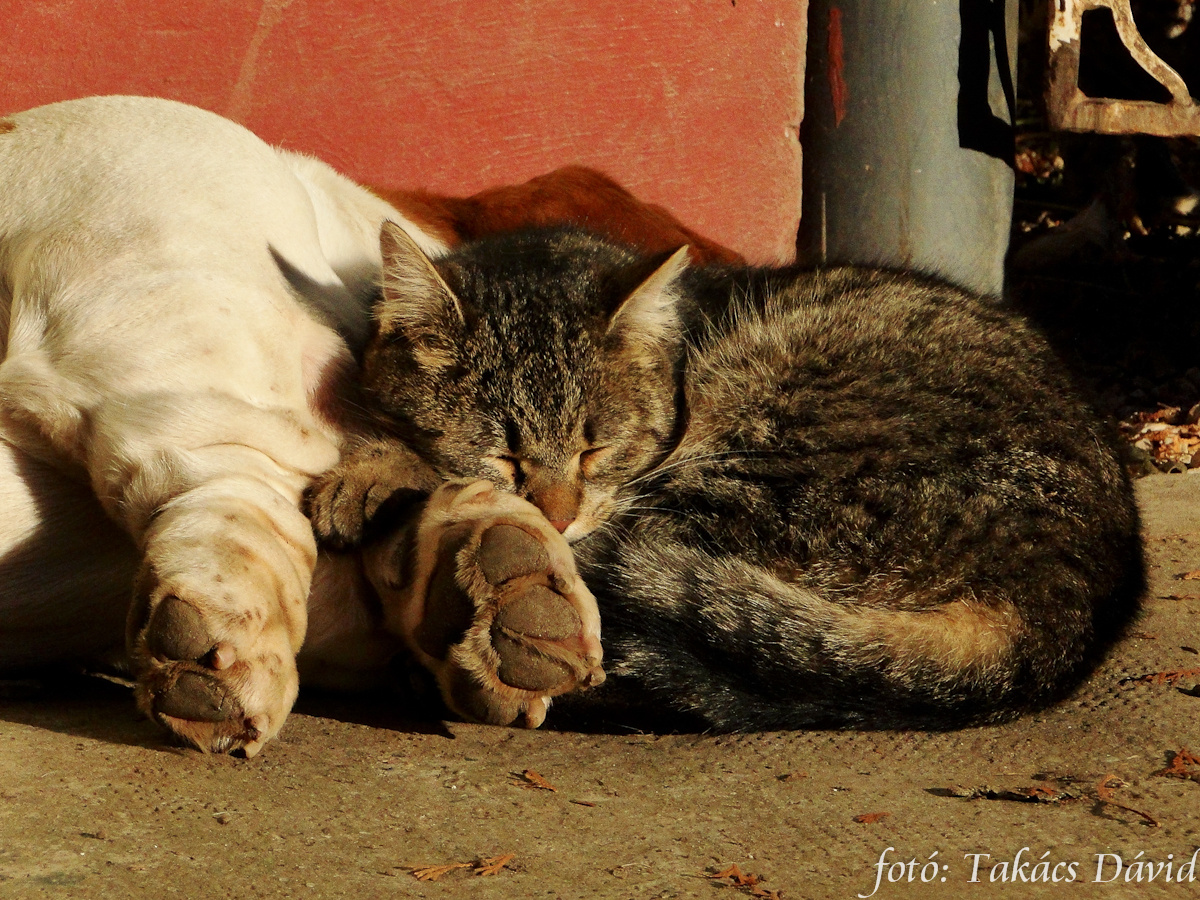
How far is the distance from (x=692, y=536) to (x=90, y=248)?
133 cm

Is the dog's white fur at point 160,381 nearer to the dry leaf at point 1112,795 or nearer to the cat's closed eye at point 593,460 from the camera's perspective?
the cat's closed eye at point 593,460

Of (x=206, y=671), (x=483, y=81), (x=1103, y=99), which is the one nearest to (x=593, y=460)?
(x=206, y=671)

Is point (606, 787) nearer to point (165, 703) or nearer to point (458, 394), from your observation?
point (165, 703)

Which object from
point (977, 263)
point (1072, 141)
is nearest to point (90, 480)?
point (977, 263)

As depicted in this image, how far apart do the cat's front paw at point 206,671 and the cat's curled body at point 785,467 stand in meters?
0.65

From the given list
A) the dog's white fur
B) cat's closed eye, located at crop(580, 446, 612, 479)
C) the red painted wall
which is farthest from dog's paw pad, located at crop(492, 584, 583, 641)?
the red painted wall

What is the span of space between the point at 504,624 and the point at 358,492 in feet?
1.79

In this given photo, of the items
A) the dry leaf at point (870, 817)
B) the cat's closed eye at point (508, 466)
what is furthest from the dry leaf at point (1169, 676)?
the cat's closed eye at point (508, 466)

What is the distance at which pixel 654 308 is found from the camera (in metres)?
2.78

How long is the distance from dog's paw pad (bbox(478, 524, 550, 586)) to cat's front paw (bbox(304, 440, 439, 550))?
38cm

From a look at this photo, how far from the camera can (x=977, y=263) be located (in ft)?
14.3

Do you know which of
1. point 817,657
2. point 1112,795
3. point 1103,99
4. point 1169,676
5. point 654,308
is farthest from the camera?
point 1103,99

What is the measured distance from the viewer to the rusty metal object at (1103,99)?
404 centimetres

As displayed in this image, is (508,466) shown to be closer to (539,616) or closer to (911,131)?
(539,616)
